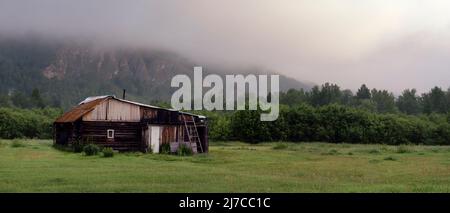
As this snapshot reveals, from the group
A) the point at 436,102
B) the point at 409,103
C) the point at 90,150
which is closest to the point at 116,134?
the point at 90,150

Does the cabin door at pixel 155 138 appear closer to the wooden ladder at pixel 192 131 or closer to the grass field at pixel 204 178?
the wooden ladder at pixel 192 131

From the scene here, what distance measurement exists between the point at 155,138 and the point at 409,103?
139847mm

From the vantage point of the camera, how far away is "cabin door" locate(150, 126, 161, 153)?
48344mm

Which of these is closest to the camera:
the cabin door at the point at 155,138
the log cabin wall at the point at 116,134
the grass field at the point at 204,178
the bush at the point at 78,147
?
the grass field at the point at 204,178

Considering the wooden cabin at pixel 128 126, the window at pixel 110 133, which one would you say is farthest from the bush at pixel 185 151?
the window at pixel 110 133

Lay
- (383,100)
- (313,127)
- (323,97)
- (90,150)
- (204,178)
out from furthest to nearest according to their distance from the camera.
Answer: (383,100) → (323,97) → (313,127) → (90,150) → (204,178)

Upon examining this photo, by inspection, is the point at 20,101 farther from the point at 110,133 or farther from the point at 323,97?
the point at 110,133

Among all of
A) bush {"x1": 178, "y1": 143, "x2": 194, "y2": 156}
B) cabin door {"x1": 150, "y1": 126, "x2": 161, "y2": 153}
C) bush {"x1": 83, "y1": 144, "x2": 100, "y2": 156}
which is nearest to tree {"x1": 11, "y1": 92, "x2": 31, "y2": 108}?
cabin door {"x1": 150, "y1": 126, "x2": 161, "y2": 153}

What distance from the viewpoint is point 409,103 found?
171 meters

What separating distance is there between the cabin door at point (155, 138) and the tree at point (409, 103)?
135 metres

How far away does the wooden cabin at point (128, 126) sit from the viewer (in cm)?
4728

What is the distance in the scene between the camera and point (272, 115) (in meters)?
95.2

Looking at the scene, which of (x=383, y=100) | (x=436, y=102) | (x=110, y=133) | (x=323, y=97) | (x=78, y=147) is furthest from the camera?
(x=383, y=100)
